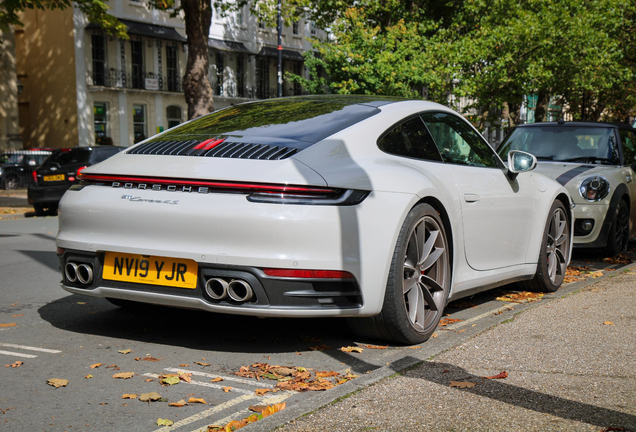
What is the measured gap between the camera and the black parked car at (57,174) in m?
16.8

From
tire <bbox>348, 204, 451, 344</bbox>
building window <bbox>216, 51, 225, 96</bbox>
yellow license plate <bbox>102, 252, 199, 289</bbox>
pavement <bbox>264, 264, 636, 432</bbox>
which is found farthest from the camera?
building window <bbox>216, 51, 225, 96</bbox>

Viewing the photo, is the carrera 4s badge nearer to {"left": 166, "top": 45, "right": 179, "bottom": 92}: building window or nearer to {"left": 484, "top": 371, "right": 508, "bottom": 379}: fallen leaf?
{"left": 484, "top": 371, "right": 508, "bottom": 379}: fallen leaf

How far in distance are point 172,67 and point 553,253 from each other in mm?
37489

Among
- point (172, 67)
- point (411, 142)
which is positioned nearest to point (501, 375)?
point (411, 142)

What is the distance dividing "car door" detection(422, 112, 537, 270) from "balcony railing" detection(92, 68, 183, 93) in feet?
114

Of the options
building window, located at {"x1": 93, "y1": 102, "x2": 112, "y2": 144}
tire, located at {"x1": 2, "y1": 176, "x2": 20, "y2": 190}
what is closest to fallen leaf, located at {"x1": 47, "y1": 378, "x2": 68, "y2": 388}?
tire, located at {"x1": 2, "y1": 176, "x2": 20, "y2": 190}

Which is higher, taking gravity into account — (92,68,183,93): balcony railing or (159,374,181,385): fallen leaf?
(92,68,183,93): balcony railing

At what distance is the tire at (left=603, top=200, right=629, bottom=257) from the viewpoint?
8477 mm

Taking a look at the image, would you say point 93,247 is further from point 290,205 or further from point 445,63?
point 445,63

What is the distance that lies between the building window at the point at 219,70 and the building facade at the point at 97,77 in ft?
3.75

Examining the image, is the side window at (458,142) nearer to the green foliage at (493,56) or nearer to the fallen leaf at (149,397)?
the fallen leaf at (149,397)

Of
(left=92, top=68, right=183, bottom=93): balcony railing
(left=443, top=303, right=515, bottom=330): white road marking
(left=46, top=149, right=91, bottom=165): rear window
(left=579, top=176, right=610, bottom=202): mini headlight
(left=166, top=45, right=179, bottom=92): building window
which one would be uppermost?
(left=166, top=45, right=179, bottom=92): building window

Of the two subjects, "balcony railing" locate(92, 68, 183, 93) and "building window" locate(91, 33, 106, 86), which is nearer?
"building window" locate(91, 33, 106, 86)

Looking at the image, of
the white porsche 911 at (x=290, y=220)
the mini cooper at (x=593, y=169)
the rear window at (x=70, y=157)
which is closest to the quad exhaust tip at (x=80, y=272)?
the white porsche 911 at (x=290, y=220)
